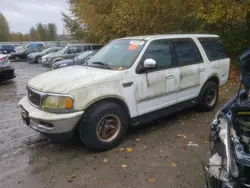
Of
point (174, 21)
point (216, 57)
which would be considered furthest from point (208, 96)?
point (174, 21)

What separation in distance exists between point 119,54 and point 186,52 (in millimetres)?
1537

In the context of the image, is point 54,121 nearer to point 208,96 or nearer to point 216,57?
point 208,96

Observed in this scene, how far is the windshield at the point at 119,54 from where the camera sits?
13.7 ft

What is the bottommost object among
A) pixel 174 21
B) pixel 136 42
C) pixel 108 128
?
pixel 108 128

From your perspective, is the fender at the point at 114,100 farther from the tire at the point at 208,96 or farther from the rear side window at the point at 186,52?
the tire at the point at 208,96

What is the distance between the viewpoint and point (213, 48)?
5.60 m

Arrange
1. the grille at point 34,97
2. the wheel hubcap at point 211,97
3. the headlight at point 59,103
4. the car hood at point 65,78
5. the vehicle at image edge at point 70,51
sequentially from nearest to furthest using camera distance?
the headlight at point 59,103, the car hood at point 65,78, the grille at point 34,97, the wheel hubcap at point 211,97, the vehicle at image edge at point 70,51

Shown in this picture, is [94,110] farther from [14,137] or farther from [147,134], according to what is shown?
[14,137]

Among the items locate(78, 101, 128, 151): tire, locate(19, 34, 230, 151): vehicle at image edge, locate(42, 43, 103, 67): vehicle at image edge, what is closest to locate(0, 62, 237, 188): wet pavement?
locate(78, 101, 128, 151): tire

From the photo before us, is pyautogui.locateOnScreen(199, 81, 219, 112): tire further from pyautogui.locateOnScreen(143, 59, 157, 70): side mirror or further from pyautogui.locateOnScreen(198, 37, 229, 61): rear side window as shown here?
pyautogui.locateOnScreen(143, 59, 157, 70): side mirror

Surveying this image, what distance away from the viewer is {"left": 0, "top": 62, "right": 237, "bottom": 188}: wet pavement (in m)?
3.15

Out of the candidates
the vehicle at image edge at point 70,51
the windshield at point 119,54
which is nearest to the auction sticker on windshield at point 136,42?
the windshield at point 119,54

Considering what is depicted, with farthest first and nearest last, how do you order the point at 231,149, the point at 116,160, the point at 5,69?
the point at 5,69, the point at 116,160, the point at 231,149

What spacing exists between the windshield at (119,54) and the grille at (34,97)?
1.26 m
